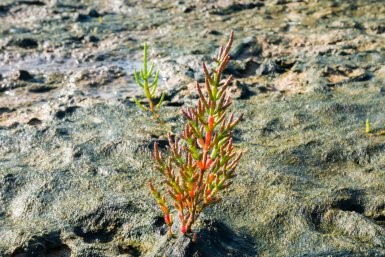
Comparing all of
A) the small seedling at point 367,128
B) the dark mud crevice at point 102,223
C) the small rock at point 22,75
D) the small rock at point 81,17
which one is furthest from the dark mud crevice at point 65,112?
the small rock at point 81,17

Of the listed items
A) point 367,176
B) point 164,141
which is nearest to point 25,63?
point 164,141

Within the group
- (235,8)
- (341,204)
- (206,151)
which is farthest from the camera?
(235,8)

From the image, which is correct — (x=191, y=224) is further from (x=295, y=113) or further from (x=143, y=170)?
(x=295, y=113)

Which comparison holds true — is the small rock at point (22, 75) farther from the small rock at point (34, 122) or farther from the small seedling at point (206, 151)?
the small seedling at point (206, 151)

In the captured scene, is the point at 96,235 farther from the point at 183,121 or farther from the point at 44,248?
the point at 183,121

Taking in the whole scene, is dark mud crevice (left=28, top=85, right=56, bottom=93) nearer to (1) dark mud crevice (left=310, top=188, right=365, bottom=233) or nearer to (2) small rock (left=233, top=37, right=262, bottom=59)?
(2) small rock (left=233, top=37, right=262, bottom=59)

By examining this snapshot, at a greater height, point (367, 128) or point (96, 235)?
point (96, 235)

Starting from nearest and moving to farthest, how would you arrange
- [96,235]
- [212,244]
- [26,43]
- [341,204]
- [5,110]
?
[212,244] → [96,235] → [341,204] → [5,110] → [26,43]

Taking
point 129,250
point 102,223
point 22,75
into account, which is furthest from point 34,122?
point 129,250
